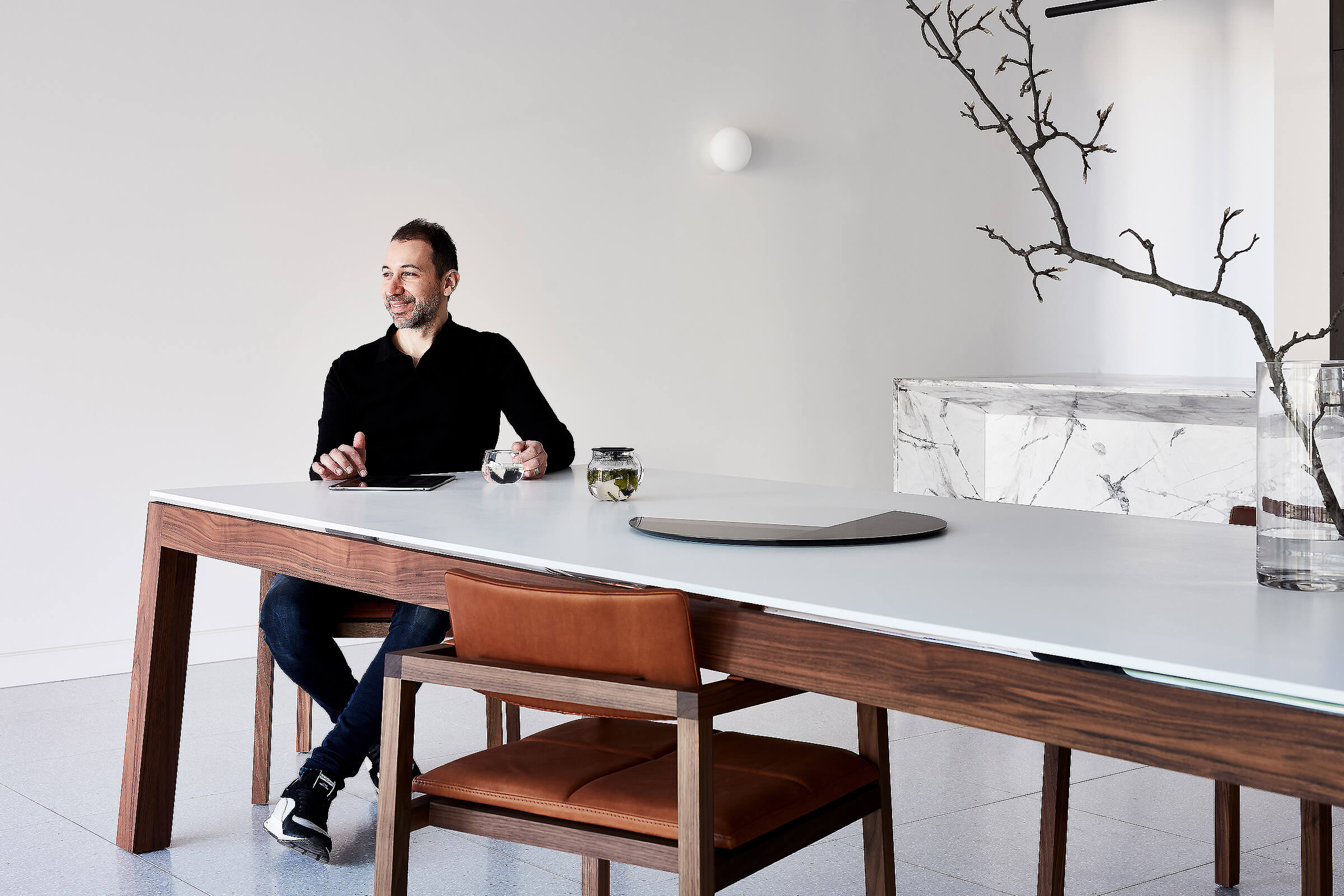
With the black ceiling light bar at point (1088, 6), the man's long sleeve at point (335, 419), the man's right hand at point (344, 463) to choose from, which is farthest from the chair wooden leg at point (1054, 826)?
the black ceiling light bar at point (1088, 6)

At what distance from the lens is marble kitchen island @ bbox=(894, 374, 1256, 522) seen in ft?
12.5

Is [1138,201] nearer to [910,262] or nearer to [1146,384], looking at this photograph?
[910,262]

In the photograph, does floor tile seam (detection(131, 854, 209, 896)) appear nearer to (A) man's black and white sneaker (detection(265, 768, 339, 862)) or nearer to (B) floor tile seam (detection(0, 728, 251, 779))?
(A) man's black and white sneaker (detection(265, 768, 339, 862))

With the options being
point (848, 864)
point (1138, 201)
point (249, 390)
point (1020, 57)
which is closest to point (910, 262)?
point (1020, 57)

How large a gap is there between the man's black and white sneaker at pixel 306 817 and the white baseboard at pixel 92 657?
1526 mm

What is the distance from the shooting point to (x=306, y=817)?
7.41 feet

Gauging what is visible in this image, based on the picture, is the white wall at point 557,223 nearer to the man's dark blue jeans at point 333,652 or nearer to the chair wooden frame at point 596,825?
the man's dark blue jeans at point 333,652

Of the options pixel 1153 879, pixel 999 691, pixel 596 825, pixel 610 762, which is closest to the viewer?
pixel 999 691

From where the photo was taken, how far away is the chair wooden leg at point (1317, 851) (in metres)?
1.87

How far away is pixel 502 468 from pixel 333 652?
0.49 m

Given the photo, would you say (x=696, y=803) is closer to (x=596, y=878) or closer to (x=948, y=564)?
(x=948, y=564)

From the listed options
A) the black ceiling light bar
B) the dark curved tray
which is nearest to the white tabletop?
the dark curved tray

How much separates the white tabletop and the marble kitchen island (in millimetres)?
1965

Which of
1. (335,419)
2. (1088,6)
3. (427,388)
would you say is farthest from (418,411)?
(1088,6)
